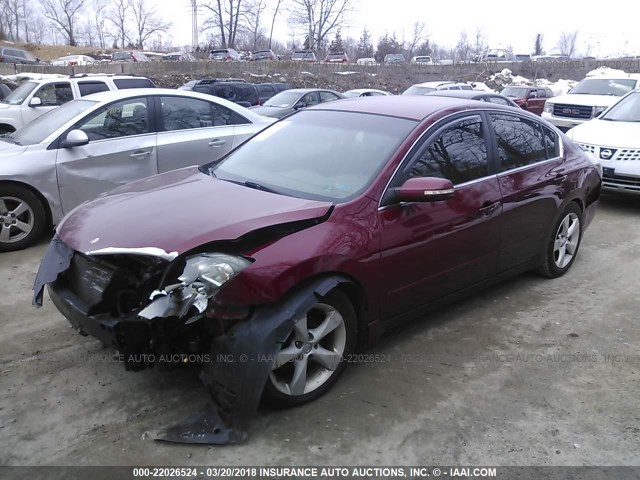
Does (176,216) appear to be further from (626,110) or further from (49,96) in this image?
(49,96)

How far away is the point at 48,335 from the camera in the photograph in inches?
151

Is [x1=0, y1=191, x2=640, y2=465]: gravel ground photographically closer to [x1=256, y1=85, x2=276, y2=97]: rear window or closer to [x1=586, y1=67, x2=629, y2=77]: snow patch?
[x1=586, y1=67, x2=629, y2=77]: snow patch

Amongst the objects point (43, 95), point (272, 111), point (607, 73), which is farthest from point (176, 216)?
point (607, 73)

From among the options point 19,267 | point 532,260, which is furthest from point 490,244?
point 19,267

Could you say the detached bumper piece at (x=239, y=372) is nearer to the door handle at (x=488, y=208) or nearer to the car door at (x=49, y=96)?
the door handle at (x=488, y=208)

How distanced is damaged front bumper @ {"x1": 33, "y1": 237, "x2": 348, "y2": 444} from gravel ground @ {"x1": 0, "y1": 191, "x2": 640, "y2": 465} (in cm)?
13

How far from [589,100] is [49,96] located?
12872mm

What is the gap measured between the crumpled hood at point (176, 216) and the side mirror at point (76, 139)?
230 centimetres

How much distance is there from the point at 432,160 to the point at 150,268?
1950 millimetres

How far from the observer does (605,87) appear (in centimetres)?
1448

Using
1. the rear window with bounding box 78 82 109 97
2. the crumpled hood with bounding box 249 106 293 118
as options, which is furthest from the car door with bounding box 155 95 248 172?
the crumpled hood with bounding box 249 106 293 118

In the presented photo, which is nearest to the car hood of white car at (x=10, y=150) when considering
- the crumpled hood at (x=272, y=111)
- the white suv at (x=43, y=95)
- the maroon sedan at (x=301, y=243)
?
the maroon sedan at (x=301, y=243)

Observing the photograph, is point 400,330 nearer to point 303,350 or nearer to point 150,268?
point 303,350

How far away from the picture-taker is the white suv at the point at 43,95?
37.7ft
